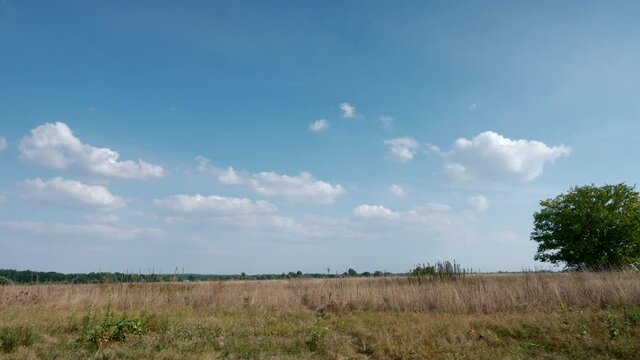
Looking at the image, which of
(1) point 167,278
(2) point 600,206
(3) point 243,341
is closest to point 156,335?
(3) point 243,341

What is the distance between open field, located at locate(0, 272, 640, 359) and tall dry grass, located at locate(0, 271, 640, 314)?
5 centimetres

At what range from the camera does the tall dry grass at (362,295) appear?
14123 mm

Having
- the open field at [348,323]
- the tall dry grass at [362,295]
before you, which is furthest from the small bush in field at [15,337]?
the tall dry grass at [362,295]

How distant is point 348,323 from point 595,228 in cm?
3207

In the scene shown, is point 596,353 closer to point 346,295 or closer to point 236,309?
point 346,295

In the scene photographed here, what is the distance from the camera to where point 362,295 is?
57.5 ft

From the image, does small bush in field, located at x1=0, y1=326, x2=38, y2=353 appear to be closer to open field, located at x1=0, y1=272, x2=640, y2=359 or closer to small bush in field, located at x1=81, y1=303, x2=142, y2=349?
open field, located at x1=0, y1=272, x2=640, y2=359

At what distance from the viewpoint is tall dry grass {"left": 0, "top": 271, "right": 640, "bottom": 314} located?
46.3ft

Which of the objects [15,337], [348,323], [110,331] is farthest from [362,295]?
[15,337]

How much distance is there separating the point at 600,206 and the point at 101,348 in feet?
129

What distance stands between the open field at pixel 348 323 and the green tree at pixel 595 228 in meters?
21.6

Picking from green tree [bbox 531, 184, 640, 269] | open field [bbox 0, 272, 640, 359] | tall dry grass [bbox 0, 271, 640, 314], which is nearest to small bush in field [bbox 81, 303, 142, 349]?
open field [bbox 0, 272, 640, 359]

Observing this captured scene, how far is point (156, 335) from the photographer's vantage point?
1052 cm

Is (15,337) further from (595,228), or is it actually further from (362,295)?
(595,228)
